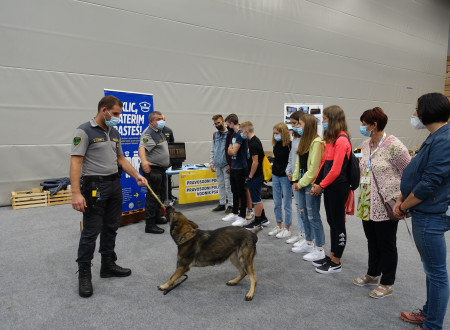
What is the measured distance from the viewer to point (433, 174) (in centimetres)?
172

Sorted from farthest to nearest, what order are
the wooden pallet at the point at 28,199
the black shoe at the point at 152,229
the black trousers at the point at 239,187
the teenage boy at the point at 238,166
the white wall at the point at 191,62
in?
the white wall at the point at 191,62 → the wooden pallet at the point at 28,199 → the black trousers at the point at 239,187 → the teenage boy at the point at 238,166 → the black shoe at the point at 152,229

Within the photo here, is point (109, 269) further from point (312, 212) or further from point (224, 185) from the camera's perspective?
point (224, 185)

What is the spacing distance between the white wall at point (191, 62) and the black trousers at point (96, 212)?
158 inches

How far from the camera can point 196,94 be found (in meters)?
7.47

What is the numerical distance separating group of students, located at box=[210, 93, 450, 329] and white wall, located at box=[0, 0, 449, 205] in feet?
10.9

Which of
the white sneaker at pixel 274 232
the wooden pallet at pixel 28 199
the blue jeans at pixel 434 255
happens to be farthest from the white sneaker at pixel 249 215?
the wooden pallet at pixel 28 199

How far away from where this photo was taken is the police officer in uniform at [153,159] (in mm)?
4203

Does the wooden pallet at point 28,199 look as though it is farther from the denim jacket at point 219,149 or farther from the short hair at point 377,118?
the short hair at point 377,118

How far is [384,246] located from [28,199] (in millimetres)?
5679

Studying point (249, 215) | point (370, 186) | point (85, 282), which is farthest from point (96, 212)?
point (249, 215)

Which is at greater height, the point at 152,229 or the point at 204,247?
the point at 204,247

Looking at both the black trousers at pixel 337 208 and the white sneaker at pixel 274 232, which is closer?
the black trousers at pixel 337 208

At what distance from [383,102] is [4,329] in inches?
503

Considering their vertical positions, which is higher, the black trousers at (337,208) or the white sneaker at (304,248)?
the black trousers at (337,208)
